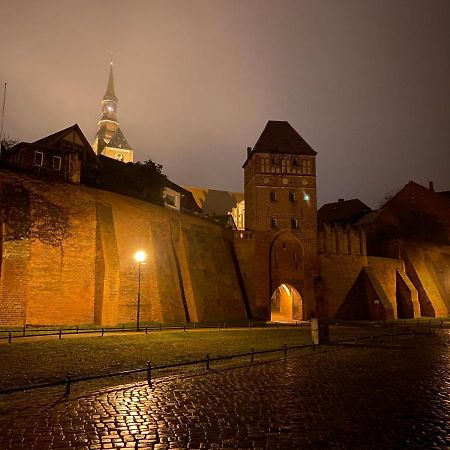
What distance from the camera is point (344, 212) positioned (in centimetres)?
6372

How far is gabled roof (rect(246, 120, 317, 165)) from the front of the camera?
142 ft

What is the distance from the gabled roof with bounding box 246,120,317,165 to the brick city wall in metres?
13.1

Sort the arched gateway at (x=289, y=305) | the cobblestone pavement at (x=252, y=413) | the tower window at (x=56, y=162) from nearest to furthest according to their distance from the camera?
1. the cobblestone pavement at (x=252, y=413)
2. the tower window at (x=56, y=162)
3. the arched gateway at (x=289, y=305)

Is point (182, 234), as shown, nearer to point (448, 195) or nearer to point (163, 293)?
point (163, 293)

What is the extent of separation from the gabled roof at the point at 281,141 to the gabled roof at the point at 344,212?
1868 centimetres

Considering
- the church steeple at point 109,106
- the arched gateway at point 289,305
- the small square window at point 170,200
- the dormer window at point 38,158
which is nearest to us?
the dormer window at point 38,158

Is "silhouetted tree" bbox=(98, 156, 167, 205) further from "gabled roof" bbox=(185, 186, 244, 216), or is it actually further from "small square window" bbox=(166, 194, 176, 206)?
"gabled roof" bbox=(185, 186, 244, 216)

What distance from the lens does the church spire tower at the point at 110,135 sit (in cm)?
8494

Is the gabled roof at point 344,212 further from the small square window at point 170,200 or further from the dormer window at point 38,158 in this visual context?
the dormer window at point 38,158

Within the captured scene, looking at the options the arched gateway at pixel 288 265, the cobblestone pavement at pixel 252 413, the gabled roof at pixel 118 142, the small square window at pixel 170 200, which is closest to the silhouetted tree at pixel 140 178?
the small square window at pixel 170 200

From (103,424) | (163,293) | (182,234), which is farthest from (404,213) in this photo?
(103,424)

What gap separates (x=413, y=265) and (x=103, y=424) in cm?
4665

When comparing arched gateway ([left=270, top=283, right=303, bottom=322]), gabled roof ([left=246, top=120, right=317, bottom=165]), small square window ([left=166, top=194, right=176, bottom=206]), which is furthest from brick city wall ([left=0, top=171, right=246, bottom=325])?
gabled roof ([left=246, top=120, right=317, bottom=165])

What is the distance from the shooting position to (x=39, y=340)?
1705cm
